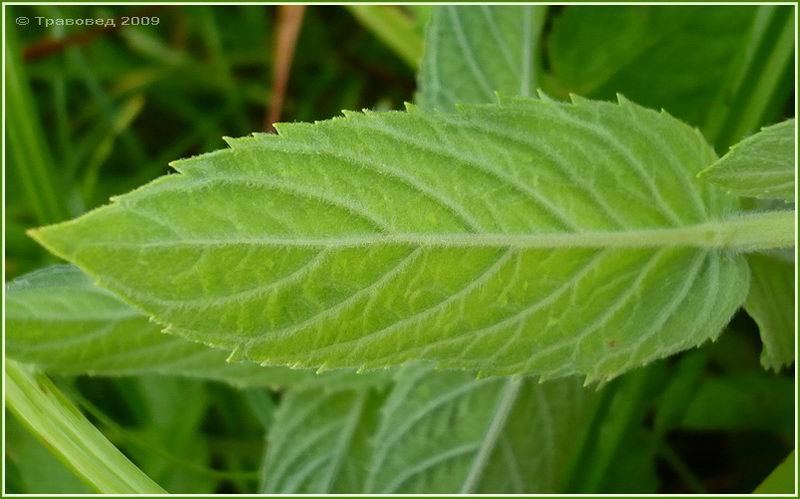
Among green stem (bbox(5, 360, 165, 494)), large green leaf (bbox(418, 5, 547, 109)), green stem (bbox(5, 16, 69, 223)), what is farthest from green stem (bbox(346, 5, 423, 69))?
green stem (bbox(5, 360, 165, 494))

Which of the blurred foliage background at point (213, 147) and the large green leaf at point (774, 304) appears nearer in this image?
the large green leaf at point (774, 304)

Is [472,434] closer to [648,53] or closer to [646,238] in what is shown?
[646,238]

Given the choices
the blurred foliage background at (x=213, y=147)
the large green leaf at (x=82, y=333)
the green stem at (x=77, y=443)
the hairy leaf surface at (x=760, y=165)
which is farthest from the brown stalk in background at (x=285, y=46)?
the hairy leaf surface at (x=760, y=165)

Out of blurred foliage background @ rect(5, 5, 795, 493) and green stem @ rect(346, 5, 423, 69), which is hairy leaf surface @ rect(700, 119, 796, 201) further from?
green stem @ rect(346, 5, 423, 69)

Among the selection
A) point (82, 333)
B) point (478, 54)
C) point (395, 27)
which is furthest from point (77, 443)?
point (395, 27)

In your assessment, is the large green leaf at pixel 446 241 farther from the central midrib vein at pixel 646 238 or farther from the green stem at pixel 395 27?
the green stem at pixel 395 27
